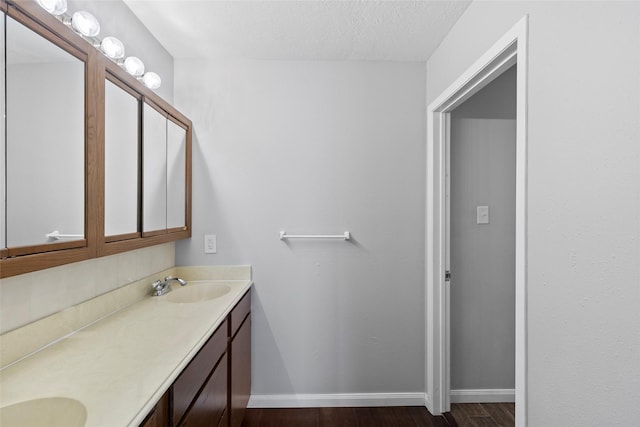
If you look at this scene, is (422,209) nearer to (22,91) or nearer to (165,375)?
(165,375)

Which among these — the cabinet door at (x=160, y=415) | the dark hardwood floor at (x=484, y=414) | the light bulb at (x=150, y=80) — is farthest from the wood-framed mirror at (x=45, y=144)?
the dark hardwood floor at (x=484, y=414)

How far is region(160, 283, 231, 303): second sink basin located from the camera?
1.91 metres

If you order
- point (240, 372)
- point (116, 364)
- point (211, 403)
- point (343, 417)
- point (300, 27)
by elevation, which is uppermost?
point (300, 27)

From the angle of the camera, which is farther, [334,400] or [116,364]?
[334,400]

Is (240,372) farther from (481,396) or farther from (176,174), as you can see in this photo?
(481,396)

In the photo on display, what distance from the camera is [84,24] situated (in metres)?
1.11

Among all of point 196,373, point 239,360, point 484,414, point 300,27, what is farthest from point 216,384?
point 300,27

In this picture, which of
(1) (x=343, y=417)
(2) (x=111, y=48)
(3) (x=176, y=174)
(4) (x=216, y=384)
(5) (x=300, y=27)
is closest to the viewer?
(2) (x=111, y=48)

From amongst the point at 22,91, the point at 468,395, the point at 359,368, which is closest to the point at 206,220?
the point at 22,91

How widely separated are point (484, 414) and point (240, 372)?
165 centimetres

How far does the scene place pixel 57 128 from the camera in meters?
1.04

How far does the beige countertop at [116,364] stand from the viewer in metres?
0.80

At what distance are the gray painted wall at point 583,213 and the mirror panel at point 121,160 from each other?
1.63 meters

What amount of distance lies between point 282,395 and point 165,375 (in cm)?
144
